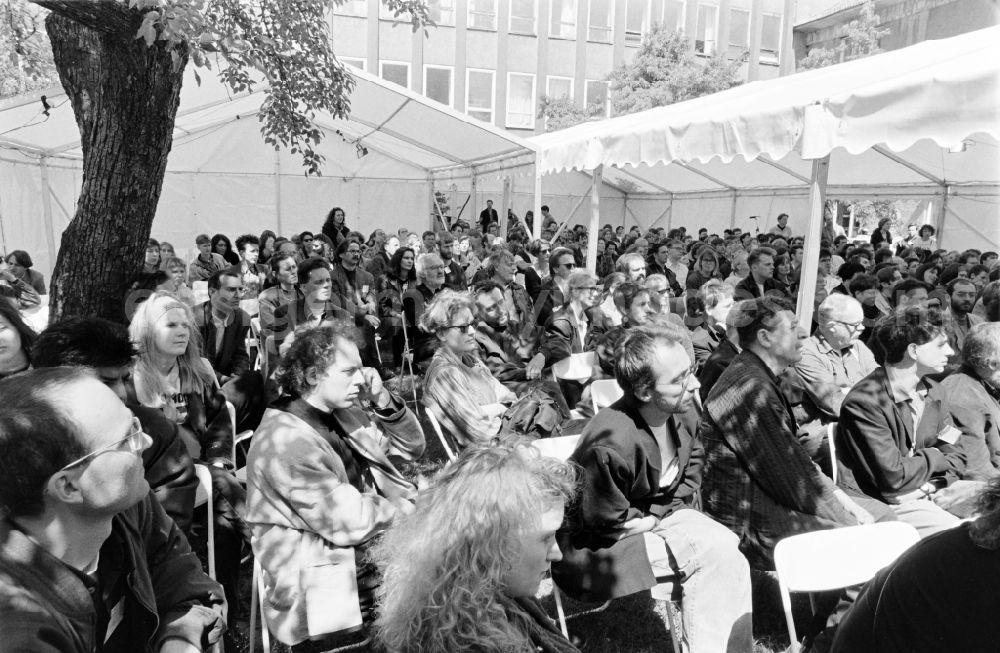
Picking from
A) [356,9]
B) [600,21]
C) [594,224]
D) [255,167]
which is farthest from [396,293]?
[600,21]

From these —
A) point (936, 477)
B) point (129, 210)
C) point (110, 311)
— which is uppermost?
point (129, 210)

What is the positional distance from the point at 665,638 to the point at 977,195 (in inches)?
501

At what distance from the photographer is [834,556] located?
2.38 metres

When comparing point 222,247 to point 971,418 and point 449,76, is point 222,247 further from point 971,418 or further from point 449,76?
point 449,76

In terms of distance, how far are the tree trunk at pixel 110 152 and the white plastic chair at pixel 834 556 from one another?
373cm

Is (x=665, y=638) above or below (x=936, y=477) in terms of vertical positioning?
below

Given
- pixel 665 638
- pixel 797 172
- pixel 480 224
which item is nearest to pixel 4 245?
pixel 480 224

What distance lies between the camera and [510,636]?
1479 mm

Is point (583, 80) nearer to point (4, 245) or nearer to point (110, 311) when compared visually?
point (4, 245)

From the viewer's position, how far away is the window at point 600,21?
27766 mm

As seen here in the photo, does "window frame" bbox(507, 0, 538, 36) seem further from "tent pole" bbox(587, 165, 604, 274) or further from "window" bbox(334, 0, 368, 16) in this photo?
"tent pole" bbox(587, 165, 604, 274)

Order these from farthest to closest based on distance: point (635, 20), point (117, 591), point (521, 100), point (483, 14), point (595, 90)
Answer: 1. point (635, 20)
2. point (595, 90)
3. point (521, 100)
4. point (483, 14)
5. point (117, 591)

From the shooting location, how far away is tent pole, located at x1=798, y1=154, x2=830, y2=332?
197 inches

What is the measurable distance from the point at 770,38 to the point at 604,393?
33.1 m
